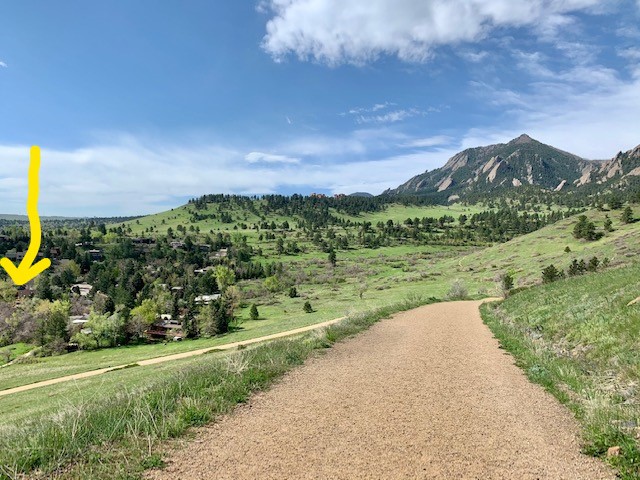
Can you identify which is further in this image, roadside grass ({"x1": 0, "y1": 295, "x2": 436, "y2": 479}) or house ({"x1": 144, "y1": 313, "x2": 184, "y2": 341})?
house ({"x1": 144, "y1": 313, "x2": 184, "y2": 341})

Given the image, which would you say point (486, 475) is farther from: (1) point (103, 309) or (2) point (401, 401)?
(1) point (103, 309)

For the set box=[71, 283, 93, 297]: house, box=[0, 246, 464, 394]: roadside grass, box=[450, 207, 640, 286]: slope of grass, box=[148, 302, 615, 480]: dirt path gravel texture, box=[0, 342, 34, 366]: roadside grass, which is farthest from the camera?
box=[71, 283, 93, 297]: house

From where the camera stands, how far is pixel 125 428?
7.62 m

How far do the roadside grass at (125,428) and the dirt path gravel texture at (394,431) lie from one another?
0.48 meters

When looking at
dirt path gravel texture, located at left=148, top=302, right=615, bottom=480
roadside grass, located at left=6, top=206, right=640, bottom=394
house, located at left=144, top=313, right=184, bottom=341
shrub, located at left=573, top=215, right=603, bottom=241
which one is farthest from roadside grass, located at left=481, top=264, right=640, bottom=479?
shrub, located at left=573, top=215, right=603, bottom=241

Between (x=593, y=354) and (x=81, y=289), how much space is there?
19629 cm

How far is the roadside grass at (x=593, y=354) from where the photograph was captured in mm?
7417

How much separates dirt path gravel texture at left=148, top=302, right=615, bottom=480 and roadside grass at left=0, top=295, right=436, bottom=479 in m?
0.48

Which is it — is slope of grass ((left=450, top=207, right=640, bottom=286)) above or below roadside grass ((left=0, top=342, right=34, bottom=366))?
above

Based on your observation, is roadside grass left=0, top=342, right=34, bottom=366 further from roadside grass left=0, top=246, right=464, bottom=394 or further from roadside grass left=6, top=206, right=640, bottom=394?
roadside grass left=6, top=206, right=640, bottom=394

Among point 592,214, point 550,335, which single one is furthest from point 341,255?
point 550,335

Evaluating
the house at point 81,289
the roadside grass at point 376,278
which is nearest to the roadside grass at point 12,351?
the roadside grass at point 376,278

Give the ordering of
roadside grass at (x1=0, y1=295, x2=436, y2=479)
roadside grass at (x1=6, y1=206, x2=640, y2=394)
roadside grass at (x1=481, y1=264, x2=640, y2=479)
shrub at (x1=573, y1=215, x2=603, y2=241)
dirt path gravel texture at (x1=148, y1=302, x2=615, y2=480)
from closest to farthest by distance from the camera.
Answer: roadside grass at (x1=0, y1=295, x2=436, y2=479)
dirt path gravel texture at (x1=148, y1=302, x2=615, y2=480)
roadside grass at (x1=481, y1=264, x2=640, y2=479)
roadside grass at (x1=6, y1=206, x2=640, y2=394)
shrub at (x1=573, y1=215, x2=603, y2=241)

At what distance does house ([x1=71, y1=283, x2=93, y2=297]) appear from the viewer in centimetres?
16018
